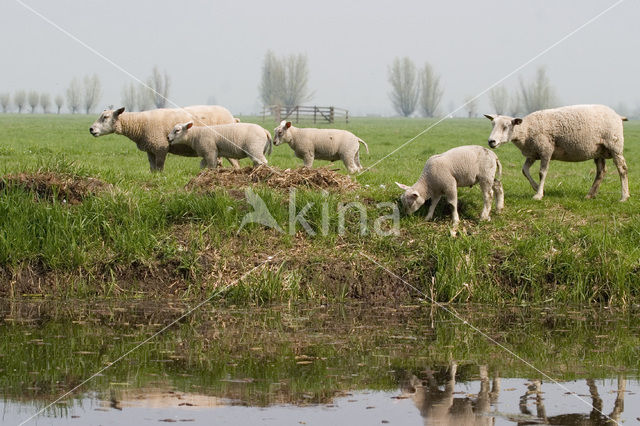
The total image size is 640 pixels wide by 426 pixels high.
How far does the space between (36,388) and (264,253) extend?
5.59 metres

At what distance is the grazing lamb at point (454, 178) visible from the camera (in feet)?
43.3

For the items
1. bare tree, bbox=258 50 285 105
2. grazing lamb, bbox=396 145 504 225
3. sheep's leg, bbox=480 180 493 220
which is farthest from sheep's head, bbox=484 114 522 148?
bare tree, bbox=258 50 285 105

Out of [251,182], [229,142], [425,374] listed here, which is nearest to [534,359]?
[425,374]

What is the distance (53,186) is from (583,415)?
941cm

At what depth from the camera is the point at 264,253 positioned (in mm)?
12398

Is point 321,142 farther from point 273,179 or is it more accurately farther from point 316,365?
point 316,365

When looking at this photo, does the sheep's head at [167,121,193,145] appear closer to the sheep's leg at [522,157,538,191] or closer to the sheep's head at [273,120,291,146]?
the sheep's head at [273,120,291,146]

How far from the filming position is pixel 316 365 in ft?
26.3

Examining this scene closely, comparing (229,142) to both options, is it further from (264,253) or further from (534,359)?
(534,359)

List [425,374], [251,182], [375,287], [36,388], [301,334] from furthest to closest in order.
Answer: [251,182] < [375,287] < [301,334] < [425,374] < [36,388]

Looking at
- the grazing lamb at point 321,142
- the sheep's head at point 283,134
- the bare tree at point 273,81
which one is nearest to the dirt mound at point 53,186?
the sheep's head at point 283,134

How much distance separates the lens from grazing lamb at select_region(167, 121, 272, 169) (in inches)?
677

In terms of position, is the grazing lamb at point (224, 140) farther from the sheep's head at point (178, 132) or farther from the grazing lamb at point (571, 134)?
the grazing lamb at point (571, 134)

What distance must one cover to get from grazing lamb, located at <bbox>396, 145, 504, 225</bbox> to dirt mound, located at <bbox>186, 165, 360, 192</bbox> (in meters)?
1.56
